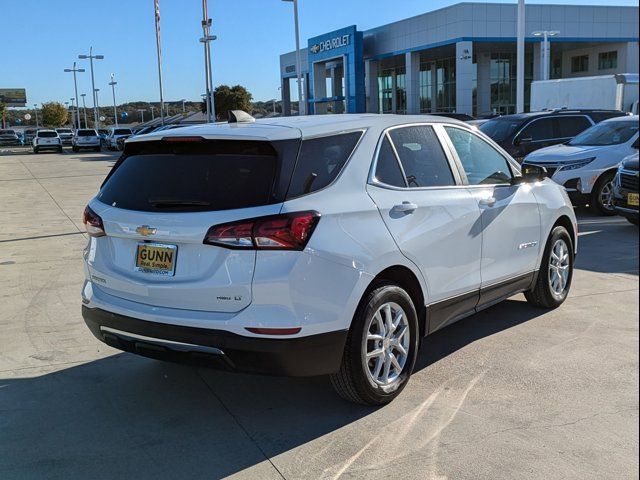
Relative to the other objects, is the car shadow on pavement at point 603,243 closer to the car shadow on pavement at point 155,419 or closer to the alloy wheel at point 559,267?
the alloy wheel at point 559,267

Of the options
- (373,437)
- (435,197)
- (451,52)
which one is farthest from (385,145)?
(451,52)

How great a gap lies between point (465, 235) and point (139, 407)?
2485mm

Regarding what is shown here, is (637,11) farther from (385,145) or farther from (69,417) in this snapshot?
(69,417)

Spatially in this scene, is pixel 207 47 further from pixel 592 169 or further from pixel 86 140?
pixel 592 169

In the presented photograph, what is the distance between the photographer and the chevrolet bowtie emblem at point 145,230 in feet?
12.3

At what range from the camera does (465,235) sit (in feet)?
15.1

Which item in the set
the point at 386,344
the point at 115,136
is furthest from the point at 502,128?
the point at 115,136

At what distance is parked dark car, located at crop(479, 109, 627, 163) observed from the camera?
1398cm

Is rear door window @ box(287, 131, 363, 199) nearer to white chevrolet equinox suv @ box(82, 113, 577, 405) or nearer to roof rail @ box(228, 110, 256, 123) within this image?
white chevrolet equinox suv @ box(82, 113, 577, 405)

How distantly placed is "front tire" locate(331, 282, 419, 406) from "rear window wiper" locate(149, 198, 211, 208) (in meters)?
1.10

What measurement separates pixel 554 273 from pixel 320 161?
3.05 metres

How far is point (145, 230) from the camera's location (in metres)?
3.78

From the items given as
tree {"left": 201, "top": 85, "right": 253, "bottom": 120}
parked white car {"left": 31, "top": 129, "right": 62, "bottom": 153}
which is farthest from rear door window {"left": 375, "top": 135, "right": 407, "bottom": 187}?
tree {"left": 201, "top": 85, "right": 253, "bottom": 120}

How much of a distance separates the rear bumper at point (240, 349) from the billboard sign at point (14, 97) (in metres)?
134
